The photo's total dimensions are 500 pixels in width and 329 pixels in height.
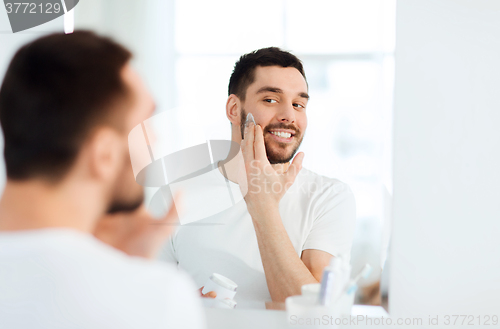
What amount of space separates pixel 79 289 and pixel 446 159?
685mm

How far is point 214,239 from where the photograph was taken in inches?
33.9

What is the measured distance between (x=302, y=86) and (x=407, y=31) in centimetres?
23

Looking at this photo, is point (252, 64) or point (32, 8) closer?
point (252, 64)

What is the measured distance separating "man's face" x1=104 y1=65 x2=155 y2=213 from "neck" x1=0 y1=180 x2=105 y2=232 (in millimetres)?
112

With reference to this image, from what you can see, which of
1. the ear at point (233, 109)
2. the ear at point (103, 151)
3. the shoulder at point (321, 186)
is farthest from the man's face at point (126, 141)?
the shoulder at point (321, 186)

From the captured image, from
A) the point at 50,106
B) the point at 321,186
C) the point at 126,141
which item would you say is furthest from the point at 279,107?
the point at 50,106

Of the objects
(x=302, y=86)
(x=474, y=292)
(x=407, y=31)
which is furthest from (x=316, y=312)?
(x=407, y=31)

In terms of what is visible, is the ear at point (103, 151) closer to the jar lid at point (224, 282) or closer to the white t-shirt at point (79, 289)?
the white t-shirt at point (79, 289)

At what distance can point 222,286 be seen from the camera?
0.85 meters

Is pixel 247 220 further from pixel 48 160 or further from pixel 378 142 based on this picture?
pixel 48 160

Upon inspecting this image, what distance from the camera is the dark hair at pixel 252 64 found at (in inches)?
32.2

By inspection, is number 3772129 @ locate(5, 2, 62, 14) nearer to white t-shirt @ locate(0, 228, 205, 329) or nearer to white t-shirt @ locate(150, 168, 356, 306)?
white t-shirt @ locate(150, 168, 356, 306)

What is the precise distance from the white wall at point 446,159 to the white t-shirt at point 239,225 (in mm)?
123

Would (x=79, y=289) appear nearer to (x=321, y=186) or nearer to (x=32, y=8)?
(x=321, y=186)
